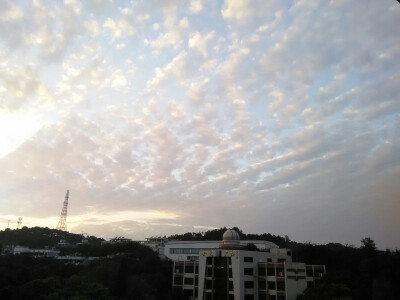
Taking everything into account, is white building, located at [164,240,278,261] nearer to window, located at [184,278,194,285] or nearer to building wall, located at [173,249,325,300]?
window, located at [184,278,194,285]

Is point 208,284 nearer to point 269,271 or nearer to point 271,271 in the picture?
point 269,271

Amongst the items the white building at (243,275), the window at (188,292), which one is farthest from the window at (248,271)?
the window at (188,292)

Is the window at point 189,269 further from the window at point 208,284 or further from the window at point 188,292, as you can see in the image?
the window at point 208,284

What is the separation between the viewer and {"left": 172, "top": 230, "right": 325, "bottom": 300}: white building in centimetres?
4991

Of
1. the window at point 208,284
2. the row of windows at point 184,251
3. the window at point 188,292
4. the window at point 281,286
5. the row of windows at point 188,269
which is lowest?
the window at point 188,292

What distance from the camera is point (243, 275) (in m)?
51.3

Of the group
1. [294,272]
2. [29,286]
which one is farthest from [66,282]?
[294,272]

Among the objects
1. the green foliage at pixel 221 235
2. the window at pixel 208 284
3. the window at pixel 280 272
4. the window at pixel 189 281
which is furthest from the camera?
the green foliage at pixel 221 235

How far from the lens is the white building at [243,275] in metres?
49.9

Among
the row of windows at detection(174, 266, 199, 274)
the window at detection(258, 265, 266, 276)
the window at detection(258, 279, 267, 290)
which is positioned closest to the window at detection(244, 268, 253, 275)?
the window at detection(258, 265, 266, 276)

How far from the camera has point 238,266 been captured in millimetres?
51125

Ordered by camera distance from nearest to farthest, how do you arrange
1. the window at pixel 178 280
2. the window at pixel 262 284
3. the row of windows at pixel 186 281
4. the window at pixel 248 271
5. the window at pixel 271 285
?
the window at pixel 271 285
the window at pixel 262 284
the window at pixel 248 271
the row of windows at pixel 186 281
the window at pixel 178 280

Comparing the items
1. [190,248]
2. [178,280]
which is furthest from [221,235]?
[178,280]

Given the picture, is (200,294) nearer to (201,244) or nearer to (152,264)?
(152,264)
